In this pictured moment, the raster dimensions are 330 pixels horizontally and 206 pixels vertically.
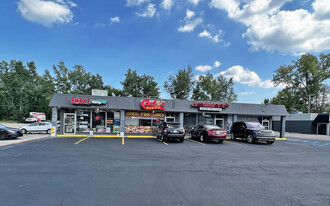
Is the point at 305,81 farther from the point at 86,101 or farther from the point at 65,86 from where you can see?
the point at 65,86

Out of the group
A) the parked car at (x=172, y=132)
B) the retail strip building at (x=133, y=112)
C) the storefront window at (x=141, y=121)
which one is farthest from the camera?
the storefront window at (x=141, y=121)

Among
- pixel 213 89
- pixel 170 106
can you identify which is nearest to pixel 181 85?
pixel 213 89

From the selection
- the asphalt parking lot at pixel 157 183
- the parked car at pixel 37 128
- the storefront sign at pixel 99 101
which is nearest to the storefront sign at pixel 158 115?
the storefront sign at pixel 99 101

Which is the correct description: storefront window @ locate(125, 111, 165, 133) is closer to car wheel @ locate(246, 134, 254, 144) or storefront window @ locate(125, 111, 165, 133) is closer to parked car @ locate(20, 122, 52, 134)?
parked car @ locate(20, 122, 52, 134)

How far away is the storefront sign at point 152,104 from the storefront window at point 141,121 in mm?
2176

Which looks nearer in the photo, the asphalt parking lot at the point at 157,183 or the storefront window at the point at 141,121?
the asphalt parking lot at the point at 157,183

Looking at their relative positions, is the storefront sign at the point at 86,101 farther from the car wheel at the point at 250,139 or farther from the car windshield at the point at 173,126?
the car wheel at the point at 250,139

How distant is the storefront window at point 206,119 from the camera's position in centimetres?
2224

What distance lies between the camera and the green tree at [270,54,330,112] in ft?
153

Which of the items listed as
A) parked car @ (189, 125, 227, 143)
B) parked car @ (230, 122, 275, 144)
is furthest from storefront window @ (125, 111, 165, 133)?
parked car @ (230, 122, 275, 144)

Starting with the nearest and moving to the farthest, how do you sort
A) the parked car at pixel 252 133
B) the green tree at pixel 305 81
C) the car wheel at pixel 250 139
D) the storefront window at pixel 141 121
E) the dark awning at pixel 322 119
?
the parked car at pixel 252 133
the car wheel at pixel 250 139
the storefront window at pixel 141 121
the dark awning at pixel 322 119
the green tree at pixel 305 81

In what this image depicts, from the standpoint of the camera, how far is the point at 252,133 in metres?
15.2

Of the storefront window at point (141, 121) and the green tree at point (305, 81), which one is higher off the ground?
the green tree at point (305, 81)

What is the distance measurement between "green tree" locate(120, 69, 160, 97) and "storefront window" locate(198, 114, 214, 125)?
25.8m
